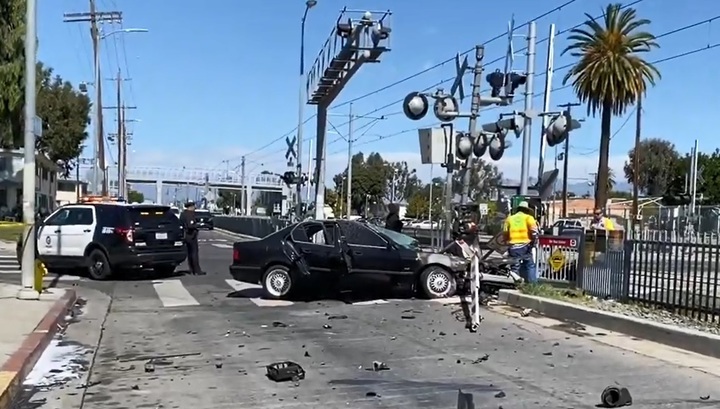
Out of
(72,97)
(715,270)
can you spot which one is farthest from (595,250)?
(72,97)

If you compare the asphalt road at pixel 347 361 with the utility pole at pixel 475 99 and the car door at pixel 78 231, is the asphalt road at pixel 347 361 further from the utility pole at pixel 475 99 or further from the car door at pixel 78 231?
the utility pole at pixel 475 99

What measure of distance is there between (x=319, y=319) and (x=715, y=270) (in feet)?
18.4

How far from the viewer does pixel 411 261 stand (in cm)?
1548

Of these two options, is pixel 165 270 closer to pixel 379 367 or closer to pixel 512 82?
pixel 512 82

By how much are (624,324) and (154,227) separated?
11859 millimetres

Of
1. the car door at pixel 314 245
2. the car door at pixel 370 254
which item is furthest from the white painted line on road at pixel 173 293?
the car door at pixel 370 254

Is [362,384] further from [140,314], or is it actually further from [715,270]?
[140,314]

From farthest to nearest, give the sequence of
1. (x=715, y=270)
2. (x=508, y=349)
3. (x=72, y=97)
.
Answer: (x=72, y=97) → (x=715, y=270) → (x=508, y=349)

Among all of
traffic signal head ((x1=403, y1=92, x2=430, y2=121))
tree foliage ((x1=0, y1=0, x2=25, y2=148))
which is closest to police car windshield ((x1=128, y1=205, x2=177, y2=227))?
traffic signal head ((x1=403, y1=92, x2=430, y2=121))

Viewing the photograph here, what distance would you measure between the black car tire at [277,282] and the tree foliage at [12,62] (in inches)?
1070

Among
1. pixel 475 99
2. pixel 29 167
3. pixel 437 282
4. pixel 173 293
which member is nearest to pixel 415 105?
pixel 475 99

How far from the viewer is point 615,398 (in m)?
7.48

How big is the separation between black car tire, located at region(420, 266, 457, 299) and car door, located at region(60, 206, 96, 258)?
331 inches

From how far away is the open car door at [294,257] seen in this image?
51.4ft
